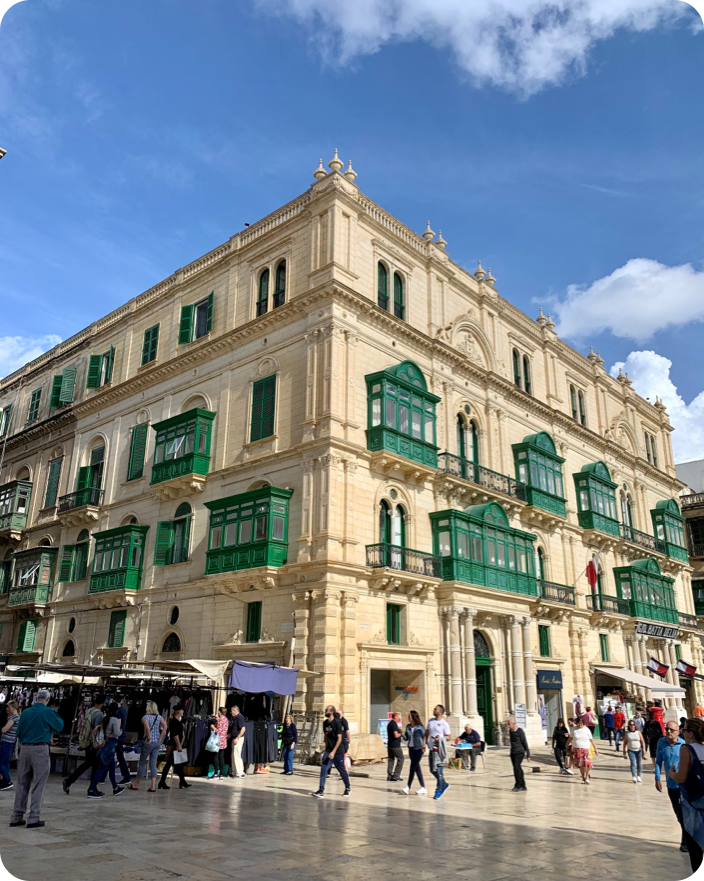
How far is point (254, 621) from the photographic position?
84.9 feet

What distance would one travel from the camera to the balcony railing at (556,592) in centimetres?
3297

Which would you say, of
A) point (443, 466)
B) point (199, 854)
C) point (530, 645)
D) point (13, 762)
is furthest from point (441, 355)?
point (199, 854)

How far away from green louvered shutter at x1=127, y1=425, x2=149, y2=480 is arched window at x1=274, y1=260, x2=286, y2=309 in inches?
346

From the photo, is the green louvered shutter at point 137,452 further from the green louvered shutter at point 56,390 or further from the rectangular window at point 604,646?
the rectangular window at point 604,646

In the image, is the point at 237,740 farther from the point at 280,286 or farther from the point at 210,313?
the point at 210,313

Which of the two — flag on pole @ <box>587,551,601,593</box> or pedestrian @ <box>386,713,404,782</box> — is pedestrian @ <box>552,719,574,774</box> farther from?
flag on pole @ <box>587,551,601,593</box>

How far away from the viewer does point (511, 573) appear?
30422 mm

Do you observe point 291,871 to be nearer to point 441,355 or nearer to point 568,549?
point 441,355

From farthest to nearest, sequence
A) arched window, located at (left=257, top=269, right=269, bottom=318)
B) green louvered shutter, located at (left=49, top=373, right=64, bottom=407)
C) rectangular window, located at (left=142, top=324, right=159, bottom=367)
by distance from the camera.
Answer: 1. green louvered shutter, located at (left=49, top=373, right=64, bottom=407)
2. rectangular window, located at (left=142, top=324, right=159, bottom=367)
3. arched window, located at (left=257, top=269, right=269, bottom=318)

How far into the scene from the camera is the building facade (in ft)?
83.1

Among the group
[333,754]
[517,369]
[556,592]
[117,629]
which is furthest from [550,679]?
[333,754]

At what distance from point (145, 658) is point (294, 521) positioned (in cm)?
918

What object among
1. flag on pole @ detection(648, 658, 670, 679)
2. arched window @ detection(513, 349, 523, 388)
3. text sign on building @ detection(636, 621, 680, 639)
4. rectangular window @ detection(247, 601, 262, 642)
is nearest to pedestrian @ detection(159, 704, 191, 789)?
rectangular window @ detection(247, 601, 262, 642)

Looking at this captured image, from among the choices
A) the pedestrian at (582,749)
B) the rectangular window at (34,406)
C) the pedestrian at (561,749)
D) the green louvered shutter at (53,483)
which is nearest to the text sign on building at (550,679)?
the pedestrian at (561,749)
